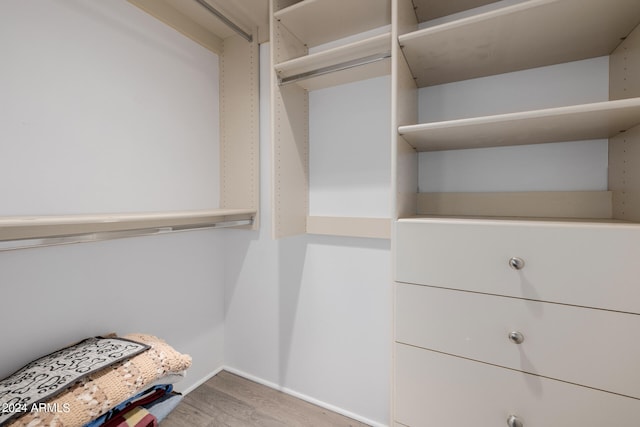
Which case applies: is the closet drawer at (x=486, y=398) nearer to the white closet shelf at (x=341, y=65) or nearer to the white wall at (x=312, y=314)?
the white wall at (x=312, y=314)

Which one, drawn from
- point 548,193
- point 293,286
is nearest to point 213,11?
point 293,286

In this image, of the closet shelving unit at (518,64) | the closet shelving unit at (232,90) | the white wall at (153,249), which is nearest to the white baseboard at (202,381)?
the white wall at (153,249)

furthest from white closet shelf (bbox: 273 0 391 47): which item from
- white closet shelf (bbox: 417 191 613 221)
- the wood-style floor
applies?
the wood-style floor

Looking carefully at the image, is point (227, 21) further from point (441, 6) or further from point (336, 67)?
point (441, 6)

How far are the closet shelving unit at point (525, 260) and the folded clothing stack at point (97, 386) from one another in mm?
969

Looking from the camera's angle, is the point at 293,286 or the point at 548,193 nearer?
the point at 548,193

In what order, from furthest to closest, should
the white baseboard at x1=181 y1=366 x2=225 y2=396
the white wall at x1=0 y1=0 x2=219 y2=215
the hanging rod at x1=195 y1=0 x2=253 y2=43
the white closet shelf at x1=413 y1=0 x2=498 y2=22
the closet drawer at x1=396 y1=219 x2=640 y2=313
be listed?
the white baseboard at x1=181 y1=366 x2=225 y2=396 < the hanging rod at x1=195 y1=0 x2=253 y2=43 < the white closet shelf at x1=413 y1=0 x2=498 y2=22 < the white wall at x1=0 y1=0 x2=219 y2=215 < the closet drawer at x1=396 y1=219 x2=640 y2=313

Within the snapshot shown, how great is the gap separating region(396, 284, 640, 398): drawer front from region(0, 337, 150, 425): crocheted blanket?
111cm

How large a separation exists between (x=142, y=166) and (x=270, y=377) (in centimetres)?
150

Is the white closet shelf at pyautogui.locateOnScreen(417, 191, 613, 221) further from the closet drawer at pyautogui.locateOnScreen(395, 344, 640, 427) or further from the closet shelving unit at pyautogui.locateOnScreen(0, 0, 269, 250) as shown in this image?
the closet shelving unit at pyautogui.locateOnScreen(0, 0, 269, 250)

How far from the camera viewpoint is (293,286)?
1826mm

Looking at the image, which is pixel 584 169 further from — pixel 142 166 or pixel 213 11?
pixel 142 166

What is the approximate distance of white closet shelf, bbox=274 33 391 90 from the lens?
1.27 meters

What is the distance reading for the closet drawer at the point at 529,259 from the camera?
80cm
